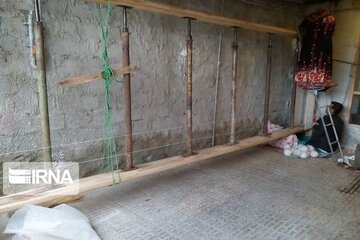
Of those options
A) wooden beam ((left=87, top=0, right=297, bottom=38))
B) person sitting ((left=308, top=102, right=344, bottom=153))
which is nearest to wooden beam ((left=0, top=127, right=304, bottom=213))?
wooden beam ((left=87, top=0, right=297, bottom=38))

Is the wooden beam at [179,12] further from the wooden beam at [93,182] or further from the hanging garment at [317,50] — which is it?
the wooden beam at [93,182]

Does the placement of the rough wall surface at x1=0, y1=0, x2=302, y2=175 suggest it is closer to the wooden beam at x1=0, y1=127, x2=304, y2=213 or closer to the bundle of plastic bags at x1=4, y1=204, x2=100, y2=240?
the wooden beam at x1=0, y1=127, x2=304, y2=213

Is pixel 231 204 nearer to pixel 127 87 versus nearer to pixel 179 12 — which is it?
pixel 127 87

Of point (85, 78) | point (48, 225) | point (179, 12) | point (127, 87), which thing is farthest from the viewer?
point (179, 12)

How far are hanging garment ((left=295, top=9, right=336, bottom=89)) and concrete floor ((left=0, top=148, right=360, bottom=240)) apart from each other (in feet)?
3.83

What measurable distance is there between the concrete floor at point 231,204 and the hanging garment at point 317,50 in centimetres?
117

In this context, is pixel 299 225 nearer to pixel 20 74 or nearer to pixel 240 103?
pixel 240 103

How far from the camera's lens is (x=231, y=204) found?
7.80 ft

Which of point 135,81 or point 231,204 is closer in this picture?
point 231,204

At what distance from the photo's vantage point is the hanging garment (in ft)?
11.8

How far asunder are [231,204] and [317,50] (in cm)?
249

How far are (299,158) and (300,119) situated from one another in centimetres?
116

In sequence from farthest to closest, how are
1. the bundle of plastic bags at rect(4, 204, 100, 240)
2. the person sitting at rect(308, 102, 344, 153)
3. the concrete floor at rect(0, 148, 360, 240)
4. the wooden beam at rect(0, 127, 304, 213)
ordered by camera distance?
1. the person sitting at rect(308, 102, 344, 153)
2. the concrete floor at rect(0, 148, 360, 240)
3. the wooden beam at rect(0, 127, 304, 213)
4. the bundle of plastic bags at rect(4, 204, 100, 240)

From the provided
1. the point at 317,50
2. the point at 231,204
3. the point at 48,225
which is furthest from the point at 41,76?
the point at 317,50
